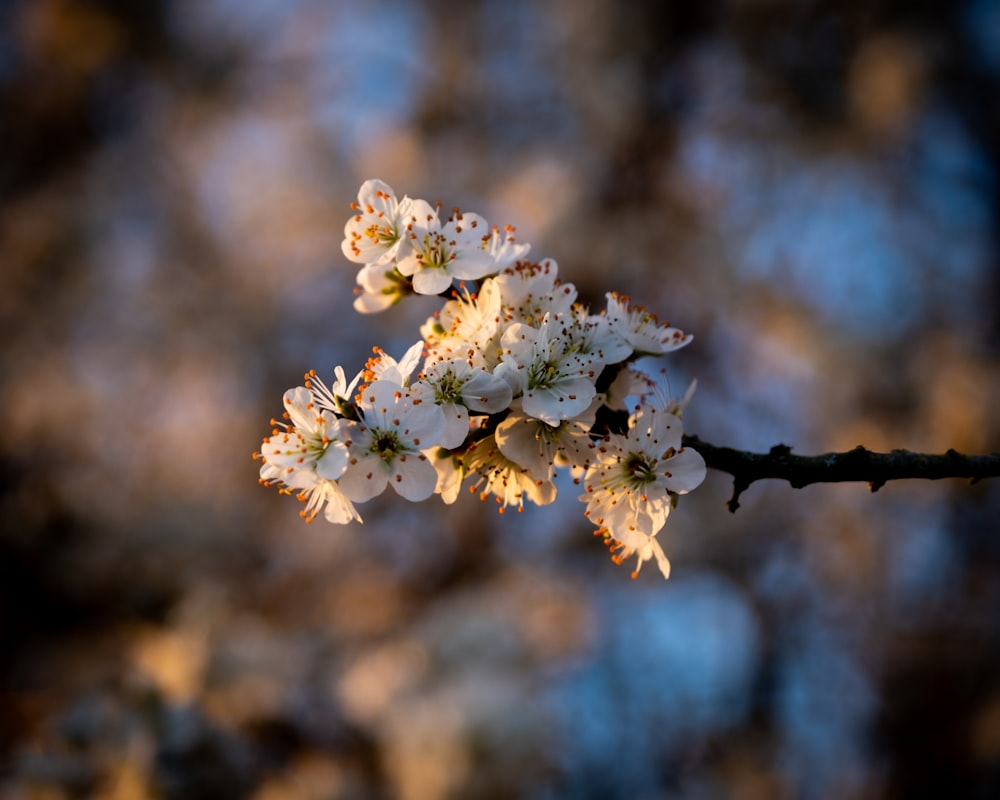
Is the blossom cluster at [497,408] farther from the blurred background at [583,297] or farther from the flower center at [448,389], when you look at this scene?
the blurred background at [583,297]

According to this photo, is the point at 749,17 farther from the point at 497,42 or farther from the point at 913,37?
the point at 497,42

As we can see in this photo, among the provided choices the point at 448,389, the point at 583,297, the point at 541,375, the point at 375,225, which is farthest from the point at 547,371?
the point at 583,297

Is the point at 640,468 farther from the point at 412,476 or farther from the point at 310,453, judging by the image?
the point at 310,453

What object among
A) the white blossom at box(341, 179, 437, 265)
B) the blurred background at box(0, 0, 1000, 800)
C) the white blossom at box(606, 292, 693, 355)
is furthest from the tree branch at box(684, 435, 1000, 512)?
the blurred background at box(0, 0, 1000, 800)

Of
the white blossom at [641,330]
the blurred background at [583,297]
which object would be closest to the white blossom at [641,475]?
the white blossom at [641,330]

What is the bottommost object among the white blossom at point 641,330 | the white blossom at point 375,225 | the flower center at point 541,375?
the flower center at point 541,375

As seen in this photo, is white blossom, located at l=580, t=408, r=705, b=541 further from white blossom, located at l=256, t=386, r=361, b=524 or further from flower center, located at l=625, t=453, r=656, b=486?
white blossom, located at l=256, t=386, r=361, b=524
